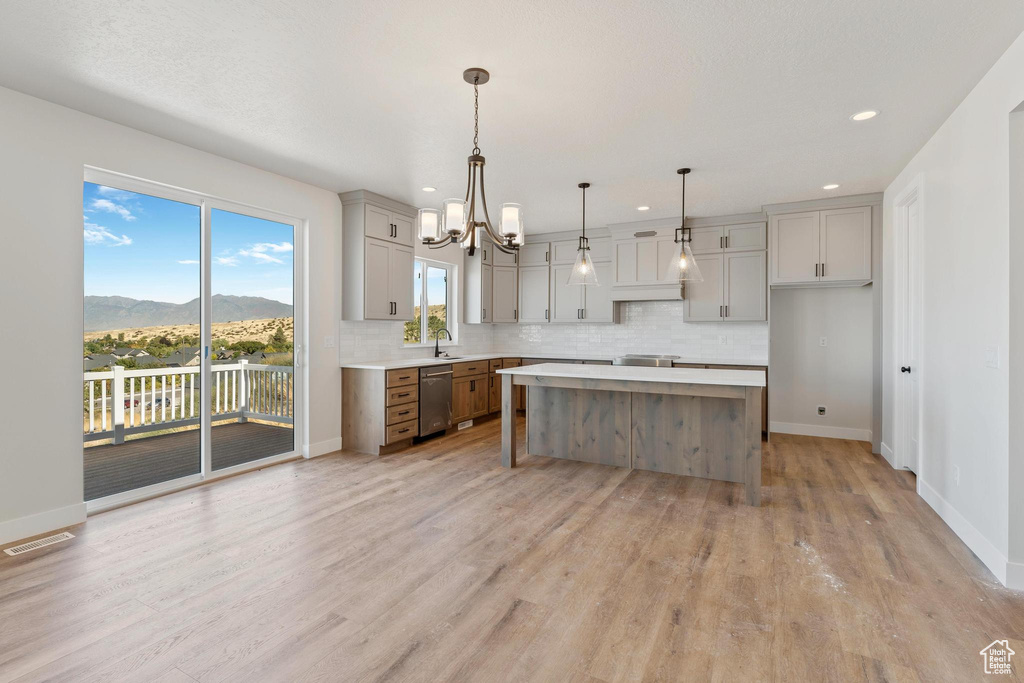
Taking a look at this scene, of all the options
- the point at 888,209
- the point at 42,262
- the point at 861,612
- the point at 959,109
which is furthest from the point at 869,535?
the point at 42,262

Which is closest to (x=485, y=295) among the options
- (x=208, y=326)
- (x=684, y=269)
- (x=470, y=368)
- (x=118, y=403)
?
(x=470, y=368)

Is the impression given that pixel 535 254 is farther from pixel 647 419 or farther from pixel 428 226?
pixel 428 226

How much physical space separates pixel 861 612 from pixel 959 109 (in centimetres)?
294

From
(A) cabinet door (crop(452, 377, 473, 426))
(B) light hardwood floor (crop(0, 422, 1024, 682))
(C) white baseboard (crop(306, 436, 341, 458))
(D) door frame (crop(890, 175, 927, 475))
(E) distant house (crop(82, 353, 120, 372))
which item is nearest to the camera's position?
(B) light hardwood floor (crop(0, 422, 1024, 682))

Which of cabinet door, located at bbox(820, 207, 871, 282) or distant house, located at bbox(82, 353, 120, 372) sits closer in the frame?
distant house, located at bbox(82, 353, 120, 372)

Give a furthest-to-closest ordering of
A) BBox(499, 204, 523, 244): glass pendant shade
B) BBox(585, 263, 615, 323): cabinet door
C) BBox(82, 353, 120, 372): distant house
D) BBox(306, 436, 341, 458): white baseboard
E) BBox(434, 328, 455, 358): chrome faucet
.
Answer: BBox(585, 263, 615, 323): cabinet door, BBox(434, 328, 455, 358): chrome faucet, BBox(306, 436, 341, 458): white baseboard, BBox(82, 353, 120, 372): distant house, BBox(499, 204, 523, 244): glass pendant shade

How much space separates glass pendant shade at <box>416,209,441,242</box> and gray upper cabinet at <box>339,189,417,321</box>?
2.38 metres

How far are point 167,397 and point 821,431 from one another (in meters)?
6.47

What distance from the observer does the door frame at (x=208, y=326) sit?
346cm

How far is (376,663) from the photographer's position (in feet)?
5.95

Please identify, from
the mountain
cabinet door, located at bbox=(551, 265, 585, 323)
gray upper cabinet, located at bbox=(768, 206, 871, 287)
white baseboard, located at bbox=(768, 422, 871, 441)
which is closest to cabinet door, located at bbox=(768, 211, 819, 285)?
gray upper cabinet, located at bbox=(768, 206, 871, 287)

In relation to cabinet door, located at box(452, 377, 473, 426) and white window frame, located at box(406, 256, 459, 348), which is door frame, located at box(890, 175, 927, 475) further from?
white window frame, located at box(406, 256, 459, 348)

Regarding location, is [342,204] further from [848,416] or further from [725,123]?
[848,416]

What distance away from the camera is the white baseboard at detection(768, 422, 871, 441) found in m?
5.48
